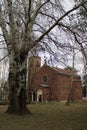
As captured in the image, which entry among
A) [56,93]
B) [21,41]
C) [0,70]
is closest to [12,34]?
[21,41]

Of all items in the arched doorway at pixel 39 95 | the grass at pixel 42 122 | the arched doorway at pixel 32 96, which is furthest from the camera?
the arched doorway at pixel 39 95

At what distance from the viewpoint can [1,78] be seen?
73062 millimetres

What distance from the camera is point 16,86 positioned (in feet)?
74.6

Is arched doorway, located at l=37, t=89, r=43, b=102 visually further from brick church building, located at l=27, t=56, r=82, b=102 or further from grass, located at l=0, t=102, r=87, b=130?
grass, located at l=0, t=102, r=87, b=130

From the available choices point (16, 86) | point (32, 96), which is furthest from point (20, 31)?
point (32, 96)

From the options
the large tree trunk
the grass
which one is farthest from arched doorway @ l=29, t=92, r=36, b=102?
the grass

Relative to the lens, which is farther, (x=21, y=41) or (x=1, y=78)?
(x=1, y=78)

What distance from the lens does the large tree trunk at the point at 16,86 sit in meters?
22.5

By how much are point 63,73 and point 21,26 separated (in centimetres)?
6444

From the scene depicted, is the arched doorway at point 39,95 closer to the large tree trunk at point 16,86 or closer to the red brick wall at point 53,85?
the red brick wall at point 53,85

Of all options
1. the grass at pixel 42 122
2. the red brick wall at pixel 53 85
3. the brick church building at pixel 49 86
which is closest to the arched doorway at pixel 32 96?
the brick church building at pixel 49 86

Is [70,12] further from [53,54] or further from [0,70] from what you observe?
[0,70]

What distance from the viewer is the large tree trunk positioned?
2253 cm

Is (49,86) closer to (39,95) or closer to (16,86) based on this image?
(39,95)
